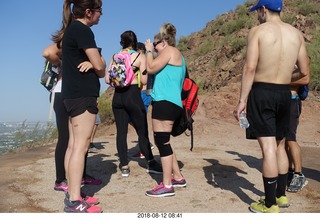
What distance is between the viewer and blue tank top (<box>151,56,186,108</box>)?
455 centimetres

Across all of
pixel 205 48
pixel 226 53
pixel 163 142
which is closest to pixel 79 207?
pixel 163 142

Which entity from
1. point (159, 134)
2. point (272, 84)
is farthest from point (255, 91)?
point (159, 134)

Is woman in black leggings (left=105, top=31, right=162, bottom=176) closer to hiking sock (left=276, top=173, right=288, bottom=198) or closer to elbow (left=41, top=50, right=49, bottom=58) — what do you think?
elbow (left=41, top=50, right=49, bottom=58)

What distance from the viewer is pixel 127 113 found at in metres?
5.69

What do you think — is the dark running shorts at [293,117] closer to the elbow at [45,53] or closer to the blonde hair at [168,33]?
the blonde hair at [168,33]

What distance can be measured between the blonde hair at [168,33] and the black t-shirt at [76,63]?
1.14 m

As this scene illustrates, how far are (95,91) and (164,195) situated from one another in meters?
1.45

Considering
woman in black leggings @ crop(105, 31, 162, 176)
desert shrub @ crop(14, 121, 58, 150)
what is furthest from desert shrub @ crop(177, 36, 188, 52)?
woman in black leggings @ crop(105, 31, 162, 176)

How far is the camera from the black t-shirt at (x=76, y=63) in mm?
3746

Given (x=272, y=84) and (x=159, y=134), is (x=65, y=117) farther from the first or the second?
(x=272, y=84)

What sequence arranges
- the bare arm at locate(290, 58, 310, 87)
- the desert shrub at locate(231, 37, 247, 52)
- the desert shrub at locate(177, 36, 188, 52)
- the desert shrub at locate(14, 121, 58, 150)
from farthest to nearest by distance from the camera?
the desert shrub at locate(177, 36, 188, 52)
the desert shrub at locate(231, 37, 247, 52)
the desert shrub at locate(14, 121, 58, 150)
the bare arm at locate(290, 58, 310, 87)

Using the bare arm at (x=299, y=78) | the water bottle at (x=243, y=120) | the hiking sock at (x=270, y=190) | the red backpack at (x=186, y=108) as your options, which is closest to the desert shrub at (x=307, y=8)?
the bare arm at (x=299, y=78)

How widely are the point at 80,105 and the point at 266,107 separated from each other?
5.92 ft

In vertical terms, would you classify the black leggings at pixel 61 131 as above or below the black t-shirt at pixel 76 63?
below
